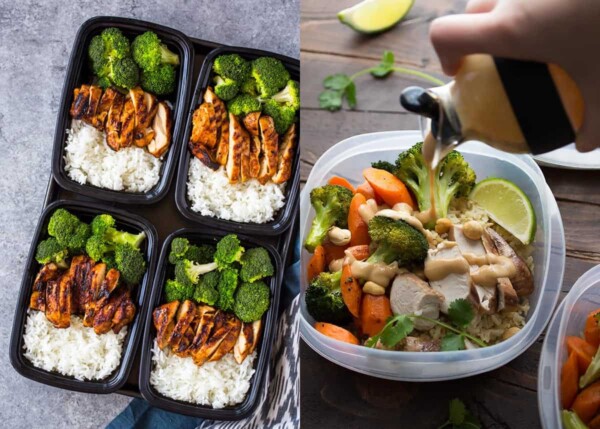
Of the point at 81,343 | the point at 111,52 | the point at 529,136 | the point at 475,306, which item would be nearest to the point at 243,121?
the point at 111,52

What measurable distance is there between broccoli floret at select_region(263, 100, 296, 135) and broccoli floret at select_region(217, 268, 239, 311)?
47 centimetres

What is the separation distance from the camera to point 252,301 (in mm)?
1823

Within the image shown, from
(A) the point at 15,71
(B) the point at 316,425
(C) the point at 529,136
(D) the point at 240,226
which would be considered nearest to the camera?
(C) the point at 529,136

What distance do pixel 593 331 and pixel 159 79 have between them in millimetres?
1396

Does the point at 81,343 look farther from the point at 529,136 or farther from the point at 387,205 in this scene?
the point at 529,136

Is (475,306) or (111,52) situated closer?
(475,306)

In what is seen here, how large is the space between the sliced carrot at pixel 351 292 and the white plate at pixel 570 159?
53 centimetres

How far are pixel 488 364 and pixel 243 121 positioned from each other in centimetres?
104

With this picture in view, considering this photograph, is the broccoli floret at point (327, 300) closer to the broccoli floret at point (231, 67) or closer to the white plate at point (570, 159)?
the white plate at point (570, 159)

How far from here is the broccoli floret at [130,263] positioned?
71.5 inches

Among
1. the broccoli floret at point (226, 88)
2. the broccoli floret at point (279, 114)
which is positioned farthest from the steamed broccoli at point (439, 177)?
the broccoli floret at point (226, 88)

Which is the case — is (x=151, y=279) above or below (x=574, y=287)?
below

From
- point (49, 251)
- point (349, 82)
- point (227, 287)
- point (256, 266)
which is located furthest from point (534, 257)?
point (49, 251)

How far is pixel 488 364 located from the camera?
1.31 metres
